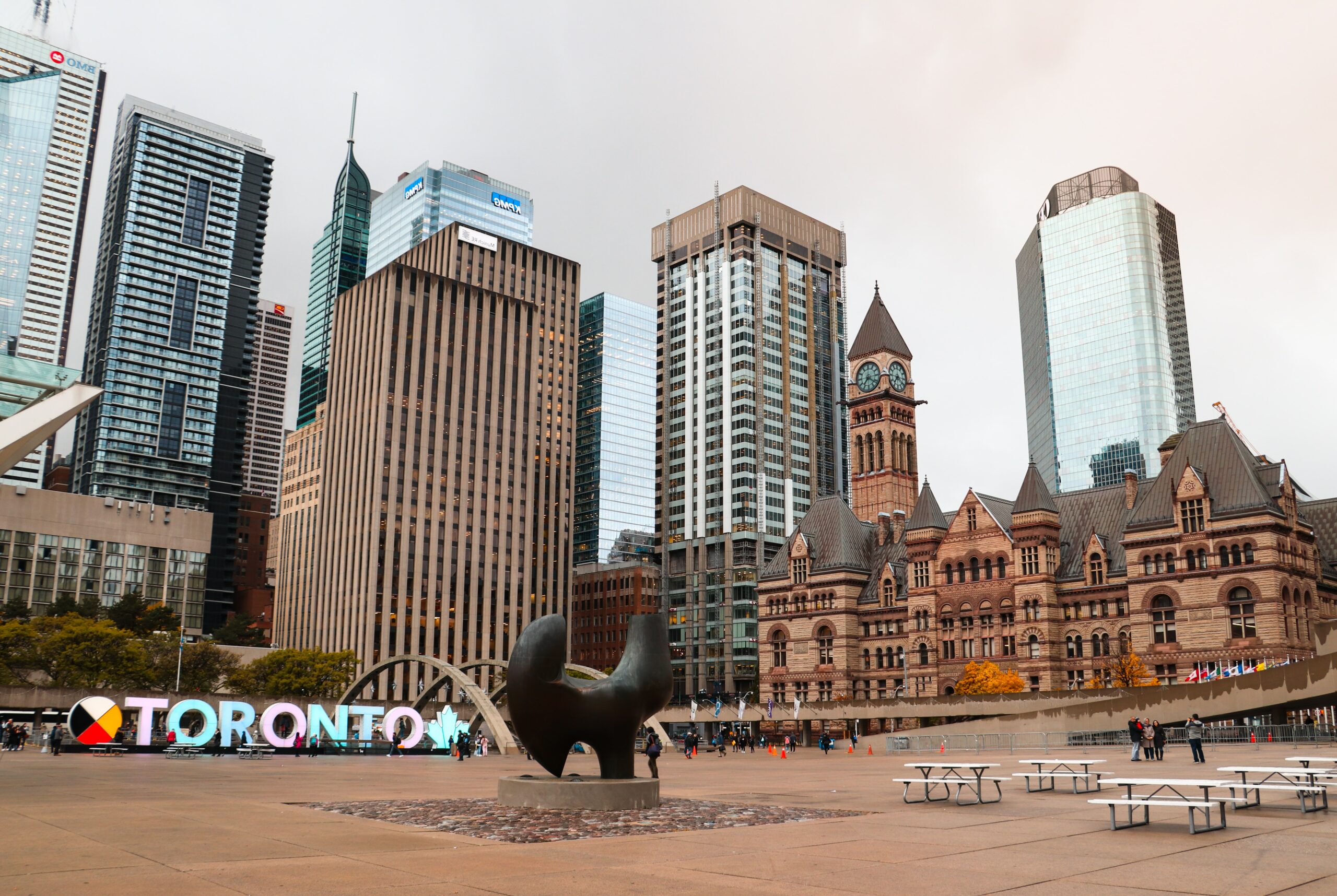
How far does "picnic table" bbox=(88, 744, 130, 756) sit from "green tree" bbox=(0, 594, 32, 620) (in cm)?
6962

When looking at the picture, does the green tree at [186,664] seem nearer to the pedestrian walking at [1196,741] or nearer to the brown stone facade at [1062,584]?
the brown stone facade at [1062,584]

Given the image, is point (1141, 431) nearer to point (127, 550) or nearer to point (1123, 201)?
point (1123, 201)

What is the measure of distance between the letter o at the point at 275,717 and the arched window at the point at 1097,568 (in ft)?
206

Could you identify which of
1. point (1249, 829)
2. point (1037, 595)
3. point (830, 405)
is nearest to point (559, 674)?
point (1249, 829)

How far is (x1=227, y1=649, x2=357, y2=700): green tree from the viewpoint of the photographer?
10662cm

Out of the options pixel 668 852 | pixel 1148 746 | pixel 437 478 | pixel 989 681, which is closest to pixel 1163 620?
pixel 989 681

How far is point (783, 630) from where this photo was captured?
368ft

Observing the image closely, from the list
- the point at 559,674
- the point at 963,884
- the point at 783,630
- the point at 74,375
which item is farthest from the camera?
the point at 783,630

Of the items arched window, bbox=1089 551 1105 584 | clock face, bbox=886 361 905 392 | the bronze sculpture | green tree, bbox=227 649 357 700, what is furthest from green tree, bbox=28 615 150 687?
clock face, bbox=886 361 905 392

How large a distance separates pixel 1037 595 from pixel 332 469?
4277 inches

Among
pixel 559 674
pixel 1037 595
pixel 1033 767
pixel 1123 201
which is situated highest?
pixel 1123 201

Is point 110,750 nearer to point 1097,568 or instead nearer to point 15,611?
point 1097,568

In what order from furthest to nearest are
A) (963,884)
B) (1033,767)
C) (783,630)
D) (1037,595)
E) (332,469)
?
1. (332,469)
2. (783,630)
3. (1037,595)
4. (1033,767)
5. (963,884)

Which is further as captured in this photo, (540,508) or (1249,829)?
(540,508)
